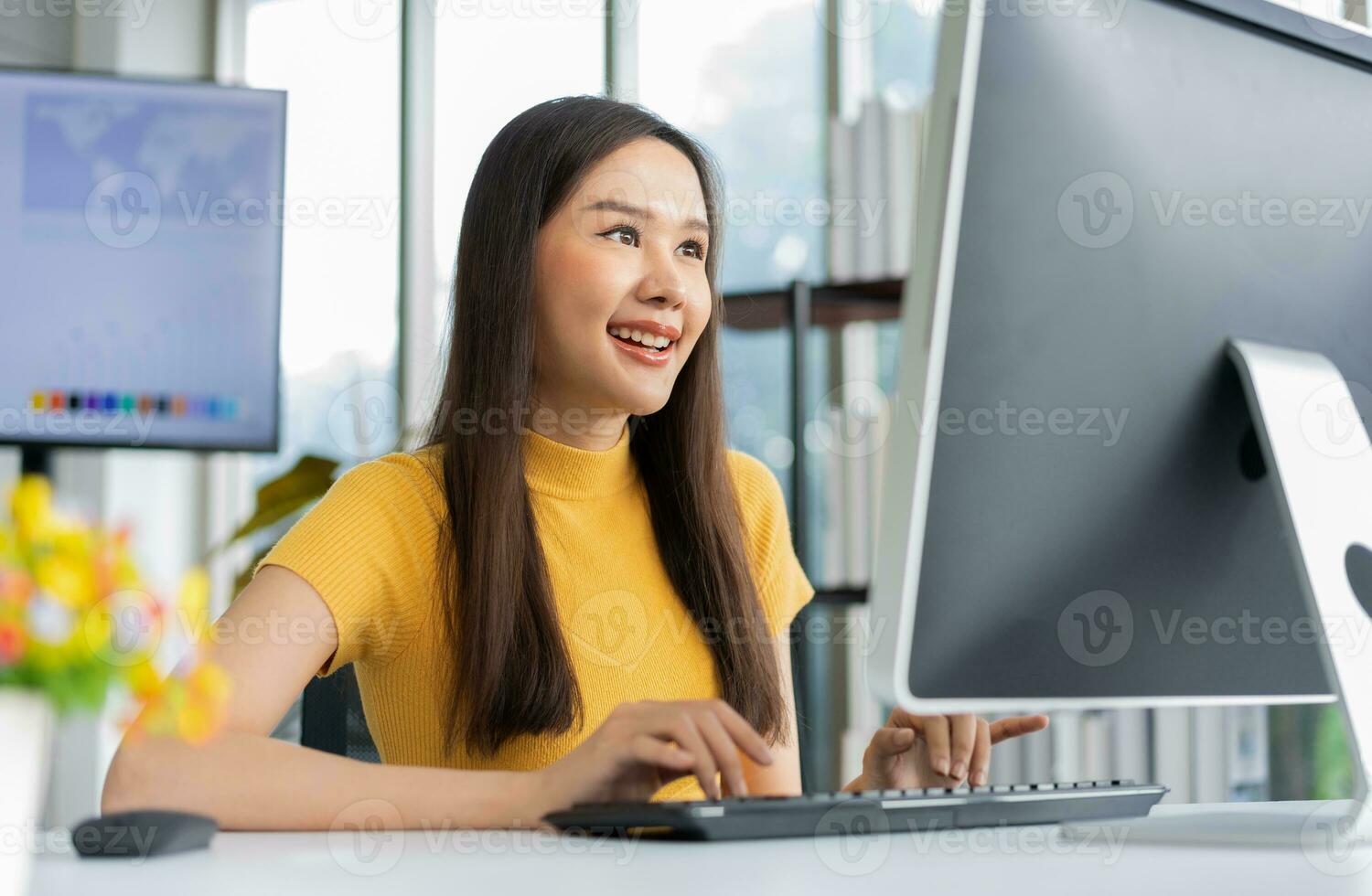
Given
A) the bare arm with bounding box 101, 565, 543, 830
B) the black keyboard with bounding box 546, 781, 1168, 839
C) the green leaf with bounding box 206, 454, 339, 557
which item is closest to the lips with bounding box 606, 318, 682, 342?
the bare arm with bounding box 101, 565, 543, 830

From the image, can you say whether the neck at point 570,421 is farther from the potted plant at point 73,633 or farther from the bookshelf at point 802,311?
the potted plant at point 73,633

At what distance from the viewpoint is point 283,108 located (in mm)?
2543

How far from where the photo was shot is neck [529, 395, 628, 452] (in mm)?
1526

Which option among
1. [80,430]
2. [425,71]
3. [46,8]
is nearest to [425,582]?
[80,430]

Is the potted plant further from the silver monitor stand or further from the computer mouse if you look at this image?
the silver monitor stand

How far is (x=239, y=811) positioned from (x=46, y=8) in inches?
144

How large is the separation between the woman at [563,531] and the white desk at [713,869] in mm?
359

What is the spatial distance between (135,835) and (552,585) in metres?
0.69

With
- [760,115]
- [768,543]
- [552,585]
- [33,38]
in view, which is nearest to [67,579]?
[552,585]

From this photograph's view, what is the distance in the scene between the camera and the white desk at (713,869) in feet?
2.09

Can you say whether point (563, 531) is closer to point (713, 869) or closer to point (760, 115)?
point (713, 869)

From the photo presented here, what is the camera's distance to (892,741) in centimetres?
116

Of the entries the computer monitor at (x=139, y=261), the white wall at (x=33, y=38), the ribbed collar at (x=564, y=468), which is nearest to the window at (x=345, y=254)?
the white wall at (x=33, y=38)

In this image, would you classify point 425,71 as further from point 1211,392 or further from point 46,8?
point 1211,392
